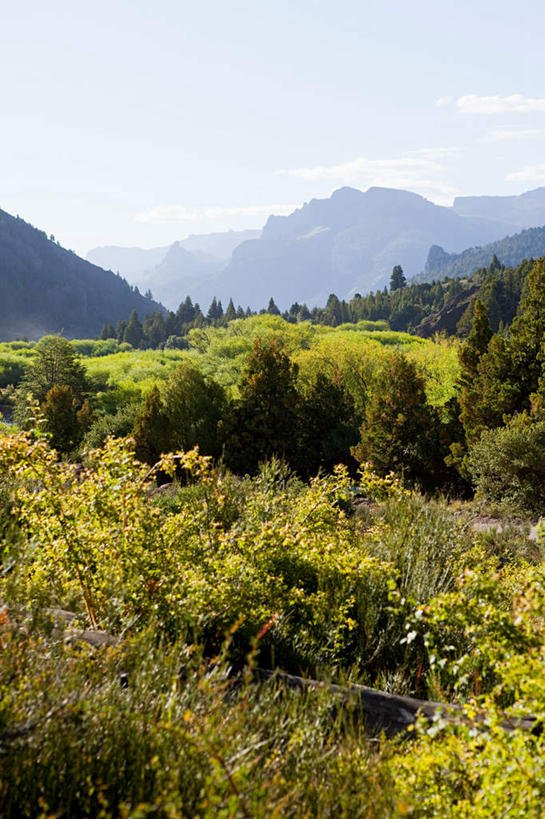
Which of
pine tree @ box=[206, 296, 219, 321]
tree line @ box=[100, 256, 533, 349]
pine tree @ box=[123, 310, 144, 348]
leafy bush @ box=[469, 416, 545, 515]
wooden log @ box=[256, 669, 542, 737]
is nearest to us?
wooden log @ box=[256, 669, 542, 737]

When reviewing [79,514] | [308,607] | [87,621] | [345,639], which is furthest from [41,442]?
[345,639]

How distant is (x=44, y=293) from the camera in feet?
591

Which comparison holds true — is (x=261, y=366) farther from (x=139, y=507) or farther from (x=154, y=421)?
(x=139, y=507)

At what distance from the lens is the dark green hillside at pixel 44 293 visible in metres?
171

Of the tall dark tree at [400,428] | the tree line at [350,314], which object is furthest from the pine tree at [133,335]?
the tall dark tree at [400,428]

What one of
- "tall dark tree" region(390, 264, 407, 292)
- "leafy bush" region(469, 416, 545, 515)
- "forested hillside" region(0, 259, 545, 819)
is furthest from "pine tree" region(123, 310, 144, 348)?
"forested hillside" region(0, 259, 545, 819)

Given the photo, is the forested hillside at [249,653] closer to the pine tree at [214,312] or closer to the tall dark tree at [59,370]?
the tall dark tree at [59,370]

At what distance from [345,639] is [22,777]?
3410 mm

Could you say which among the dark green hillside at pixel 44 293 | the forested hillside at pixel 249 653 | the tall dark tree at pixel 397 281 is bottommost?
the forested hillside at pixel 249 653

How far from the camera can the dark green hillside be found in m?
171

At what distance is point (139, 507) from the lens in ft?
18.1

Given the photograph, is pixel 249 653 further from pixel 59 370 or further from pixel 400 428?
pixel 59 370

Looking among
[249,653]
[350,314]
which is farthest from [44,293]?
[249,653]

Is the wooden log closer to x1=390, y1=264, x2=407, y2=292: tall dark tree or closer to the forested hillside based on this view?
the forested hillside
